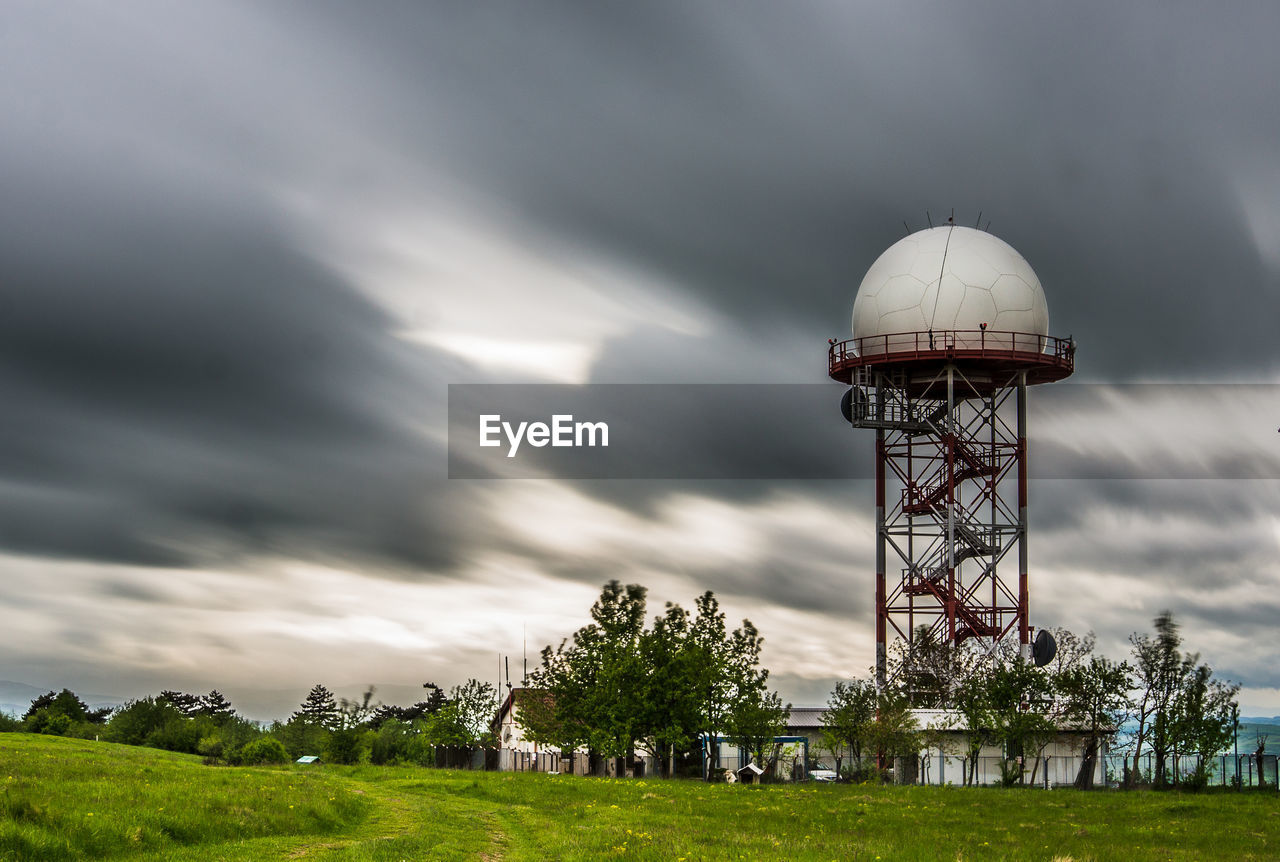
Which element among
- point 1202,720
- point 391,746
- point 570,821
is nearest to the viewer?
point 570,821

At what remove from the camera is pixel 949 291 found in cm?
6444

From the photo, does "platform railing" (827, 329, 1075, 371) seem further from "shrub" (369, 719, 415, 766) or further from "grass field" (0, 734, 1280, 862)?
"shrub" (369, 719, 415, 766)

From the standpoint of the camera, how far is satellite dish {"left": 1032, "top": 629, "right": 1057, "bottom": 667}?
63.7 m

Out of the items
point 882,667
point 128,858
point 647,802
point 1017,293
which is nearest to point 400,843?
point 128,858

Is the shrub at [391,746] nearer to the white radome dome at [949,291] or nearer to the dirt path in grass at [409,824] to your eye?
the white radome dome at [949,291]

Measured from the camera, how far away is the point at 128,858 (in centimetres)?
2061

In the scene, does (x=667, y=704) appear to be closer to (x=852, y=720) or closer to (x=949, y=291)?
(x=852, y=720)

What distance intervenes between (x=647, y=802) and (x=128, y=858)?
18.3 m

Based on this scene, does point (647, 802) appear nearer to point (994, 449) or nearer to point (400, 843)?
point (400, 843)

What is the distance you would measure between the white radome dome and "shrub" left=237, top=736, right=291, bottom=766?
35.8m

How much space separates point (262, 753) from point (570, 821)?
125ft

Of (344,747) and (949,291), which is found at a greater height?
(949,291)

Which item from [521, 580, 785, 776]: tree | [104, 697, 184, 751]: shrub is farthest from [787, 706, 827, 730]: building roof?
[104, 697, 184, 751]: shrub

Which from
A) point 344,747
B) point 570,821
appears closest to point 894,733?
point 570,821
